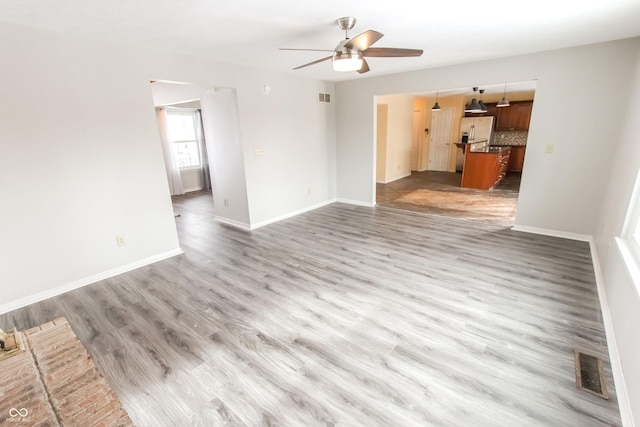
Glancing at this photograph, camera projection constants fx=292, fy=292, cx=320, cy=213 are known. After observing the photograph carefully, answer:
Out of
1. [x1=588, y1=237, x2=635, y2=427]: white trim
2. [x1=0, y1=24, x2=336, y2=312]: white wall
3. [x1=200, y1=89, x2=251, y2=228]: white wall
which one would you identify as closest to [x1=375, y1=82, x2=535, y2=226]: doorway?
[x1=588, y1=237, x2=635, y2=427]: white trim

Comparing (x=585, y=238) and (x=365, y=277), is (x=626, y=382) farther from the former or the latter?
(x=585, y=238)

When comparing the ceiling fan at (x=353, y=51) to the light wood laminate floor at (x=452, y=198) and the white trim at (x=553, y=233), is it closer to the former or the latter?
the white trim at (x=553, y=233)

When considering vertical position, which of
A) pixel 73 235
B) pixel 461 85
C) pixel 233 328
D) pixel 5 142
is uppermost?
pixel 461 85

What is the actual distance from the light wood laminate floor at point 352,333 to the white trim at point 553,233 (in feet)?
0.59

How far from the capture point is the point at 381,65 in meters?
Result: 4.19

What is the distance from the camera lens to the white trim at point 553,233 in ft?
12.5

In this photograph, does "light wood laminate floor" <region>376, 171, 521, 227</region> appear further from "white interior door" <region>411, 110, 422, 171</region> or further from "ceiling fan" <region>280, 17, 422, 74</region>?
"ceiling fan" <region>280, 17, 422, 74</region>

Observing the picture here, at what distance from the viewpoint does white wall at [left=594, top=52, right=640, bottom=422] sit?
1573mm

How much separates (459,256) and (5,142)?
461 cm

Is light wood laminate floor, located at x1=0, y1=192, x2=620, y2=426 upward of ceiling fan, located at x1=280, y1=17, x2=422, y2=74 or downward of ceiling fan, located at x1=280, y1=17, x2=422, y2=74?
downward

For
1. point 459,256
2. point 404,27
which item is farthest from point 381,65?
point 459,256

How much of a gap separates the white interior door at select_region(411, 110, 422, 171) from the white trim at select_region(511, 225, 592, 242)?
5.98m

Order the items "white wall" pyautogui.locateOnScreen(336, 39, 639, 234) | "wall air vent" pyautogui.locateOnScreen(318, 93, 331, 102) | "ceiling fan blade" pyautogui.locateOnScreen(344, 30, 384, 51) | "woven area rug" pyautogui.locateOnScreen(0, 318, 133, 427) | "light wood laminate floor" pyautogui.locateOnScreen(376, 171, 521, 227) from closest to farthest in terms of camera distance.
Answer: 1. "woven area rug" pyautogui.locateOnScreen(0, 318, 133, 427)
2. "ceiling fan blade" pyautogui.locateOnScreen(344, 30, 384, 51)
3. "white wall" pyautogui.locateOnScreen(336, 39, 639, 234)
4. "light wood laminate floor" pyautogui.locateOnScreen(376, 171, 521, 227)
5. "wall air vent" pyautogui.locateOnScreen(318, 93, 331, 102)

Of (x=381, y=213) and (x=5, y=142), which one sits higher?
(x=5, y=142)
